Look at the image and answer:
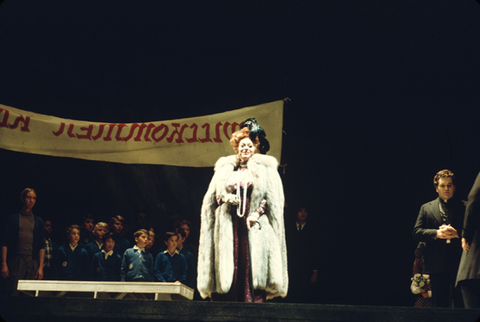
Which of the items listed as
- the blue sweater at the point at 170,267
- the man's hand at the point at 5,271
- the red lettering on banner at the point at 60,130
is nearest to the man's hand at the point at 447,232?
the blue sweater at the point at 170,267

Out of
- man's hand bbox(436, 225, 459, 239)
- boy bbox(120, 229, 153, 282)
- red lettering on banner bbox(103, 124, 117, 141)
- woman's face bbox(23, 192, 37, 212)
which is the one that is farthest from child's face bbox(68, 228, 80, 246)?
man's hand bbox(436, 225, 459, 239)

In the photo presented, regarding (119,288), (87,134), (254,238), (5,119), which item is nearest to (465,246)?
(254,238)

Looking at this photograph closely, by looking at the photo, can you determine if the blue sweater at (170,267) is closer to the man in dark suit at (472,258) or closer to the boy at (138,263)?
the boy at (138,263)

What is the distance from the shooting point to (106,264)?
22.5 feet

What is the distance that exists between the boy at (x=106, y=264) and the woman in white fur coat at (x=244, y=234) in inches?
69.8

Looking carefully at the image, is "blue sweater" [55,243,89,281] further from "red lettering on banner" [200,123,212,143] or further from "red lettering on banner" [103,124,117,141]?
"red lettering on banner" [200,123,212,143]

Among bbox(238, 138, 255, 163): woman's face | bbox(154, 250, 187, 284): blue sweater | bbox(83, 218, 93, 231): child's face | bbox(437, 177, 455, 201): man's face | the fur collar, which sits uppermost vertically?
bbox(238, 138, 255, 163): woman's face

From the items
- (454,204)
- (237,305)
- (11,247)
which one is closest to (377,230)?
(454,204)

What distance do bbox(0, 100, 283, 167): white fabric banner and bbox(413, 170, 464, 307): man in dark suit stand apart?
10.3 feet

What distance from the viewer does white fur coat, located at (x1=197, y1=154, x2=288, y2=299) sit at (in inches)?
209

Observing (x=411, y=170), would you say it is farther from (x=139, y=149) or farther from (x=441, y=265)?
(x=139, y=149)

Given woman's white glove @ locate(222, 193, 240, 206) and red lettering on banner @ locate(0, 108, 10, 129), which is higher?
red lettering on banner @ locate(0, 108, 10, 129)

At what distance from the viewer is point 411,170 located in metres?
7.63

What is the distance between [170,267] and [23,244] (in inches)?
65.1
